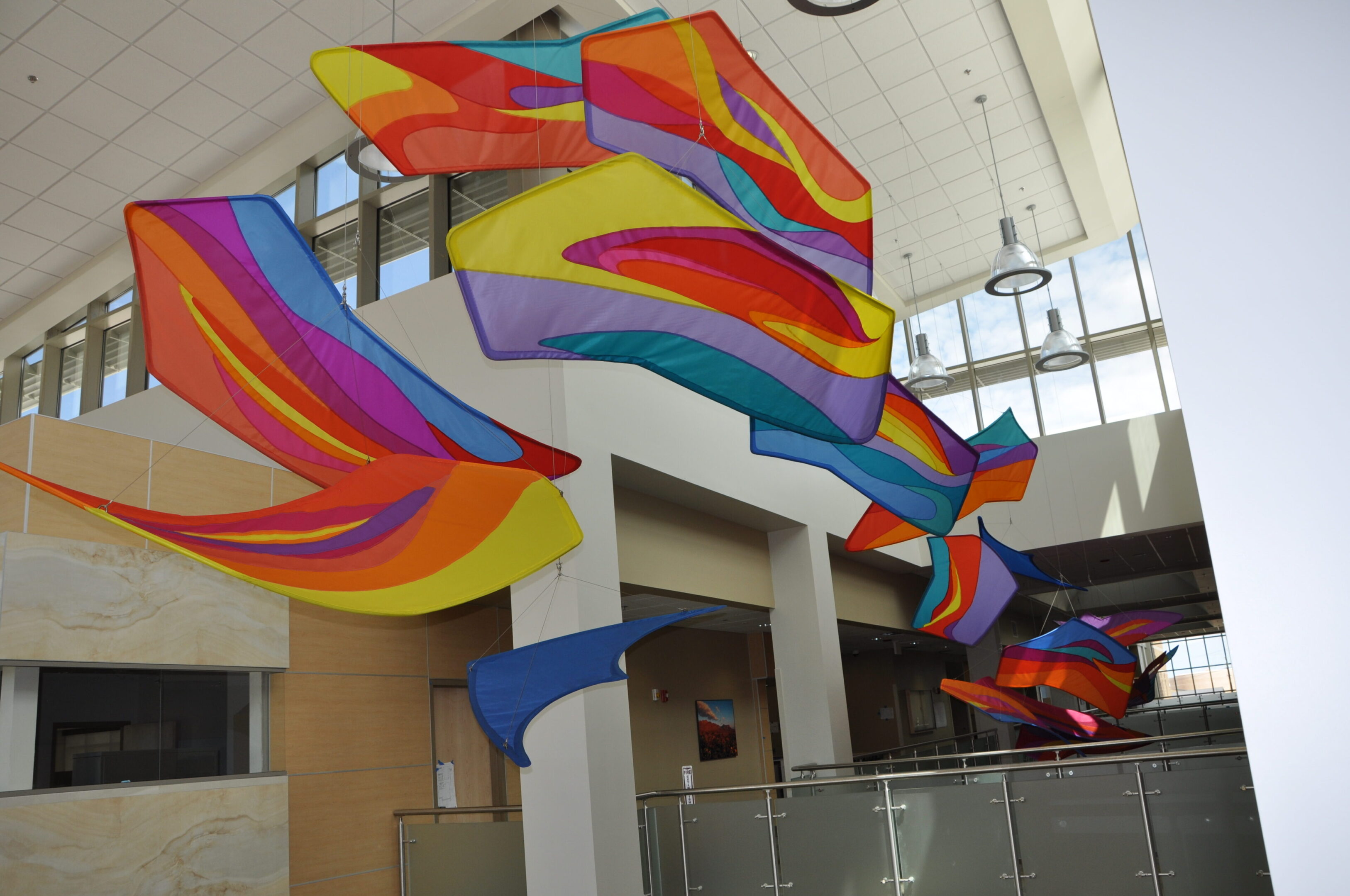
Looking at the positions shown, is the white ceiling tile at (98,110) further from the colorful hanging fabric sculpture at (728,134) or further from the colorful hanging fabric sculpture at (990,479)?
the colorful hanging fabric sculpture at (990,479)

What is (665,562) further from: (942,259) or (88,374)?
(88,374)

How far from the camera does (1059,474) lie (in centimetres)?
1328

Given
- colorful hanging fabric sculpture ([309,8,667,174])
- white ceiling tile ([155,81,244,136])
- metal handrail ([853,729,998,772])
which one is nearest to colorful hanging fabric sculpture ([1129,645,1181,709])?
metal handrail ([853,729,998,772])

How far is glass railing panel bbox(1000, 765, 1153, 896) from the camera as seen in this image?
17.0ft

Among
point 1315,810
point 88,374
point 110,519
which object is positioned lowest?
point 1315,810

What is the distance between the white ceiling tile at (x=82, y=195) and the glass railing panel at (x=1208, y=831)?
1117 cm

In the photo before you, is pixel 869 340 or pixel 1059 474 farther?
pixel 1059 474

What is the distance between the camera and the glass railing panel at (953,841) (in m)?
5.50

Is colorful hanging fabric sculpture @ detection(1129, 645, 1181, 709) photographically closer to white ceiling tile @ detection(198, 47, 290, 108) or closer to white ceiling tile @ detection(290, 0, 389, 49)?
white ceiling tile @ detection(290, 0, 389, 49)

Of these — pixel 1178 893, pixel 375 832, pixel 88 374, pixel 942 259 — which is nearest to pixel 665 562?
pixel 375 832

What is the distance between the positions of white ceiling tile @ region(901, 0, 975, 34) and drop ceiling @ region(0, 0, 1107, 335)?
0.01 m

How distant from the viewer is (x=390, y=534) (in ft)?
13.9

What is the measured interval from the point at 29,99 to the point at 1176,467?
1399 cm

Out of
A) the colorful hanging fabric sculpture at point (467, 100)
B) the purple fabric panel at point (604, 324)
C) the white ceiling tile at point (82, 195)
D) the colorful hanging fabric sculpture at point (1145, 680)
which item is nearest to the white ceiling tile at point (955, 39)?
the colorful hanging fabric sculpture at point (467, 100)
